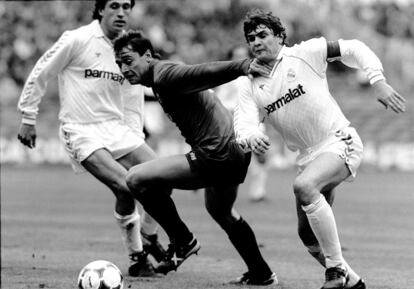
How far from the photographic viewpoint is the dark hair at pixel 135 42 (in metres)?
7.89

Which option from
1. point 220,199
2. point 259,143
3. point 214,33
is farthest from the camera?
point 214,33

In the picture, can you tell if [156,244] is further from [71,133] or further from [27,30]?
[27,30]

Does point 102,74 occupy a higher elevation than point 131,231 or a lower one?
higher

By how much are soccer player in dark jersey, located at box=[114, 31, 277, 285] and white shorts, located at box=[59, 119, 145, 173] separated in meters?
1.03

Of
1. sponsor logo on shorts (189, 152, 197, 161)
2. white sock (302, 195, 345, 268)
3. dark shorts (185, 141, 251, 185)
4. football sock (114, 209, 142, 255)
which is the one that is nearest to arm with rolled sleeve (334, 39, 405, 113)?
white sock (302, 195, 345, 268)

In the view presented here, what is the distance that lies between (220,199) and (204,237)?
4061 mm

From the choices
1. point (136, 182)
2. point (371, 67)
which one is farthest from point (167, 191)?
point (371, 67)

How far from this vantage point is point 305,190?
7.00 metres

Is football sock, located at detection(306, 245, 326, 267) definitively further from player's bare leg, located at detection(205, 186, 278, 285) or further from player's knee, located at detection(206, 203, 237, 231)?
player's knee, located at detection(206, 203, 237, 231)

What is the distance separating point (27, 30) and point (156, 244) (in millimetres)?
19836

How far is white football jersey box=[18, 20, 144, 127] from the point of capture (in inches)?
351

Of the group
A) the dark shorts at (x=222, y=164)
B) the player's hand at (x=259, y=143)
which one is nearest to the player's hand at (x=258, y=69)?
the player's hand at (x=259, y=143)

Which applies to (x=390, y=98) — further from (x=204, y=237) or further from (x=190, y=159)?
(x=204, y=237)

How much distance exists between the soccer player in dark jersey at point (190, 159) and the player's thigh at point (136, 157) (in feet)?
3.08
